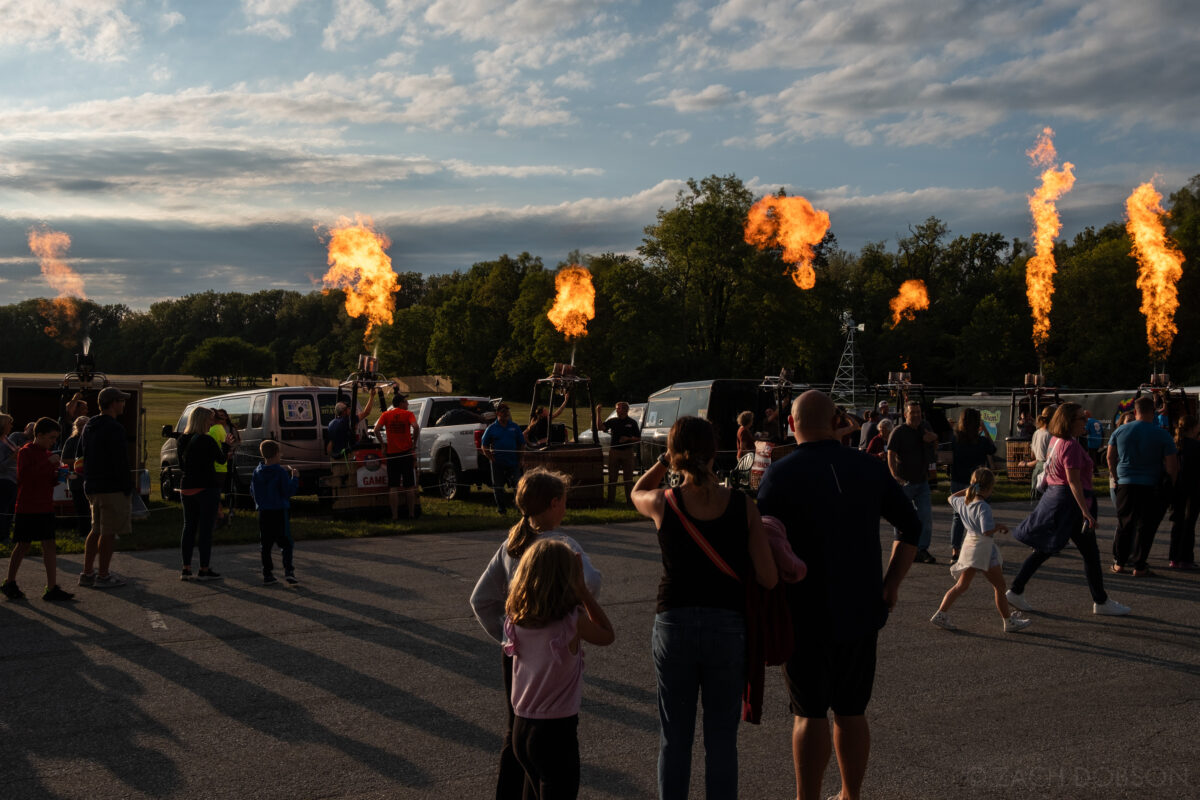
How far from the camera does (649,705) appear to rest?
5.92 m

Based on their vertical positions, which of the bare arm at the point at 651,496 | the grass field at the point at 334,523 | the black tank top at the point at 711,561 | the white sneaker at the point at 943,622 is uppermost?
Answer: the bare arm at the point at 651,496

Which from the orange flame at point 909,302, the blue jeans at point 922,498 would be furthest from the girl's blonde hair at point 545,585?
the orange flame at point 909,302

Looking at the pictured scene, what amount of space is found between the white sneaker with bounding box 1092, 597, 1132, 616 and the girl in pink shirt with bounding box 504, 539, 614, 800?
6.48m

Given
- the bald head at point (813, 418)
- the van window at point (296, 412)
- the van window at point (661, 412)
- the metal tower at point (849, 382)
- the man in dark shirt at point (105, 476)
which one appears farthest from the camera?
the metal tower at point (849, 382)

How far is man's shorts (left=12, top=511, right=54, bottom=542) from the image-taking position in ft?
29.3

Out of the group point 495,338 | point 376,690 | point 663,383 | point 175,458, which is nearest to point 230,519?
point 175,458

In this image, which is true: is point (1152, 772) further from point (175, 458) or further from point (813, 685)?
point (175, 458)

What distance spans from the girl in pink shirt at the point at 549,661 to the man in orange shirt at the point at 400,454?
36.8ft

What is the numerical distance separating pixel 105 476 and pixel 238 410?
26.5 feet

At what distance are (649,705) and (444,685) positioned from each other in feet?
4.52

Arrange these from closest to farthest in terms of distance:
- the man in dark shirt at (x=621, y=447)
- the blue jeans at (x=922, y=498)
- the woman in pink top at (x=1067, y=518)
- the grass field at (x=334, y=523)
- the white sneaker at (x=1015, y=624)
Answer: the white sneaker at (x=1015, y=624), the woman in pink top at (x=1067, y=518), the blue jeans at (x=922, y=498), the grass field at (x=334, y=523), the man in dark shirt at (x=621, y=447)

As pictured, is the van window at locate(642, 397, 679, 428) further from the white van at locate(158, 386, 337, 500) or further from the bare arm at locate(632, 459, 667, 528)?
the bare arm at locate(632, 459, 667, 528)

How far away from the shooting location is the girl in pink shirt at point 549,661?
350 centimetres

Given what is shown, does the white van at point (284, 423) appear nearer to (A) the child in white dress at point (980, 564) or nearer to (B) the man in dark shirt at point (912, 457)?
(B) the man in dark shirt at point (912, 457)
